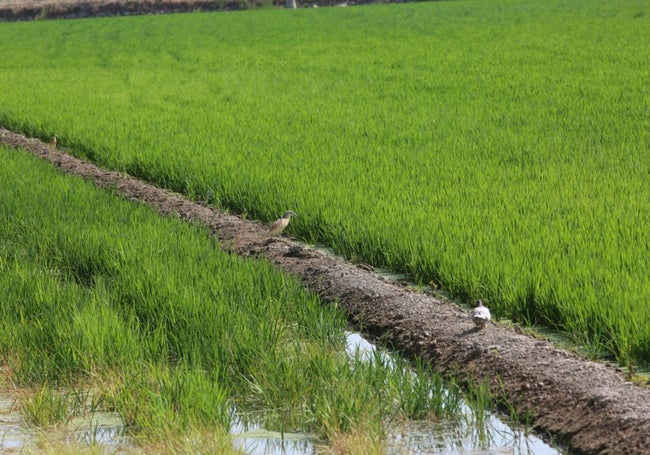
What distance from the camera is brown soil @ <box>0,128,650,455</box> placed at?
377cm

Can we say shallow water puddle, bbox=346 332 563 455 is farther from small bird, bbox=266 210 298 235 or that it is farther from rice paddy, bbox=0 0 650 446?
small bird, bbox=266 210 298 235

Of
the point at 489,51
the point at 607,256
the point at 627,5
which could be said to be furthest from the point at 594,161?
the point at 627,5

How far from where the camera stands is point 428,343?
4867 millimetres

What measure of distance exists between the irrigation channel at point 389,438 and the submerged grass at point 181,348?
5 centimetres

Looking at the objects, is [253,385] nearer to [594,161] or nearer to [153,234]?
[153,234]

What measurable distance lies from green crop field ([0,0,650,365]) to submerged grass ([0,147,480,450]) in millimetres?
918

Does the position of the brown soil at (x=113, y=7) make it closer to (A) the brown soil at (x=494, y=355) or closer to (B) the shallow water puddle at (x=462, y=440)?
(A) the brown soil at (x=494, y=355)

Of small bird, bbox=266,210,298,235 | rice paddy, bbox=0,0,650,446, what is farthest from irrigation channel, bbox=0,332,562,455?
small bird, bbox=266,210,298,235

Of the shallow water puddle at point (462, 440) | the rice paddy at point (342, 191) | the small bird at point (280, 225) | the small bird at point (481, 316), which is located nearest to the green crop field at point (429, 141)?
the rice paddy at point (342, 191)

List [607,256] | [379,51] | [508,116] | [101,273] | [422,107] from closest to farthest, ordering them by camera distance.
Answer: [607,256] → [101,273] → [508,116] → [422,107] → [379,51]

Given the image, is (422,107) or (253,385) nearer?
(253,385)

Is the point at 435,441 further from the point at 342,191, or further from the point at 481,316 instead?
the point at 342,191

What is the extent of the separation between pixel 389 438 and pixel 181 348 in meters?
1.31

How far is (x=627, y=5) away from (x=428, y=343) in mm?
24886
